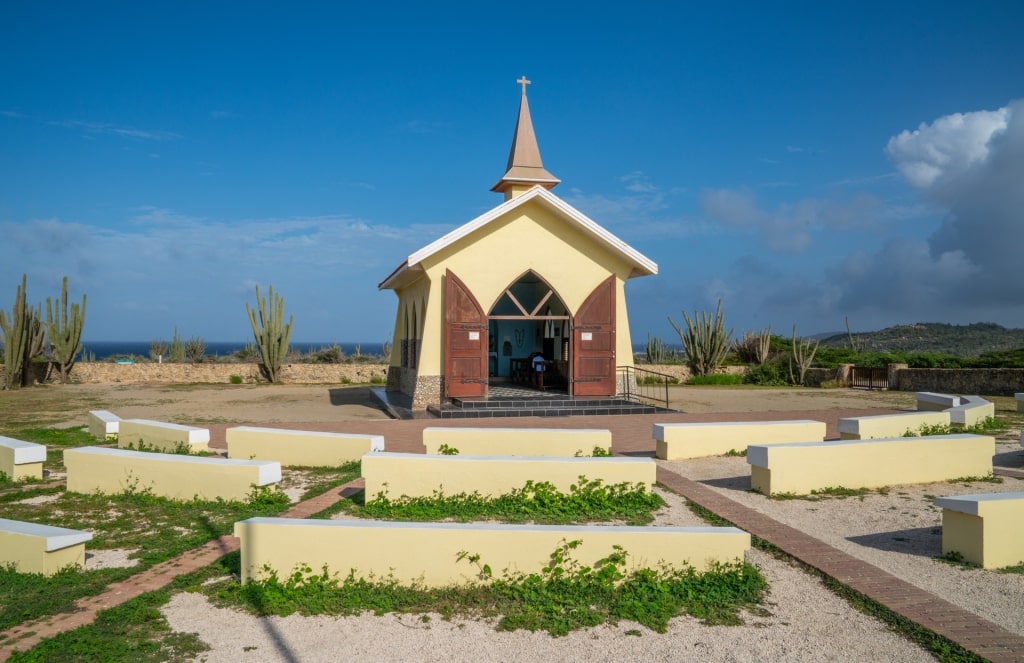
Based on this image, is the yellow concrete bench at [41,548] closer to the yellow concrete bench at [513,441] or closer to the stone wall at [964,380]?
the yellow concrete bench at [513,441]

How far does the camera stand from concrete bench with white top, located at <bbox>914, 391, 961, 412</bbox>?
51.9 ft

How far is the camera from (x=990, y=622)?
197 inches

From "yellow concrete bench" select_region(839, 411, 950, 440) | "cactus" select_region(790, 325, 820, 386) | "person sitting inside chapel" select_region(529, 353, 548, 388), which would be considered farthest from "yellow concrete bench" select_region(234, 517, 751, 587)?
"cactus" select_region(790, 325, 820, 386)

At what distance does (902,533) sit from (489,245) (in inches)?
484

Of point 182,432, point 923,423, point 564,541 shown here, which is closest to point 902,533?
point 564,541

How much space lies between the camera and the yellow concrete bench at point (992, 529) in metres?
6.24

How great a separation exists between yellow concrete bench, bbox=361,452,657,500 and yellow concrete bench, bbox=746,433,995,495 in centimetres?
162

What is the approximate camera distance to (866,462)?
9328mm

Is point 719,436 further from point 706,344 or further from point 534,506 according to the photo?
point 706,344

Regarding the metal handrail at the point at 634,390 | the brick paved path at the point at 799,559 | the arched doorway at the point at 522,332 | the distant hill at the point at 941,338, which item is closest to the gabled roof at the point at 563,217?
the metal handrail at the point at 634,390

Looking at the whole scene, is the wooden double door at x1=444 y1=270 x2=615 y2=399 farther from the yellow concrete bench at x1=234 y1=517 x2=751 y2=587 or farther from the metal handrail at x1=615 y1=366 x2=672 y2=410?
the yellow concrete bench at x1=234 y1=517 x2=751 y2=587

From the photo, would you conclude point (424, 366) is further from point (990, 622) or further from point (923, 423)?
point (990, 622)

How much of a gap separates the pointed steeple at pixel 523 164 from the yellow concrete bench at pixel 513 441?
11.6 metres

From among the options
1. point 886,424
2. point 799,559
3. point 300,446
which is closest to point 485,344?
point 300,446
